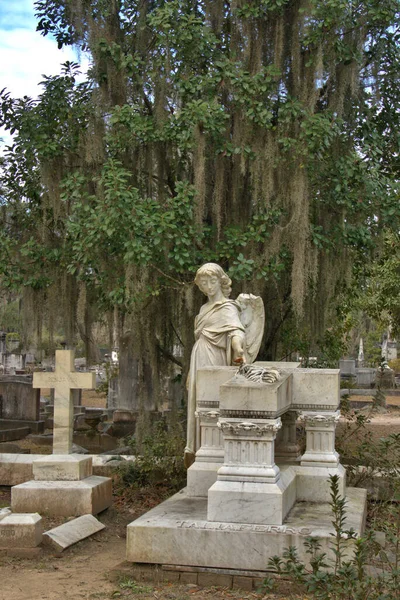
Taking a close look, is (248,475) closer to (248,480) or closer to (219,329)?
(248,480)

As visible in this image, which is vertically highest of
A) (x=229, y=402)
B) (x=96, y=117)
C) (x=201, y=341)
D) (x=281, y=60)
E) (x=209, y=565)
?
(x=281, y=60)

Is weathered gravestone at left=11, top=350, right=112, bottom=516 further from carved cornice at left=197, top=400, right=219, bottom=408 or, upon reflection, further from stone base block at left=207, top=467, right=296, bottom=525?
stone base block at left=207, top=467, right=296, bottom=525

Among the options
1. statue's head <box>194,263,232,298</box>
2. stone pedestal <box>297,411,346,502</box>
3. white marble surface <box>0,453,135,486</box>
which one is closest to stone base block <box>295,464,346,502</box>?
stone pedestal <box>297,411,346,502</box>

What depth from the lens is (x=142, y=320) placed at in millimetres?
11016

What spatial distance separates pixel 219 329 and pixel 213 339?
0.13 metres

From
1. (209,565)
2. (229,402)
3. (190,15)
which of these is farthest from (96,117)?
(209,565)

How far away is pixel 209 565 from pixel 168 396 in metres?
10.1

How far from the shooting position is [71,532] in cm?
685

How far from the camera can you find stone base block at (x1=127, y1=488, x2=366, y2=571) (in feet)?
18.3

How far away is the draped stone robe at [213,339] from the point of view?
7785mm

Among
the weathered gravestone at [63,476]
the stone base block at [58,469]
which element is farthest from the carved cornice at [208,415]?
the stone base block at [58,469]

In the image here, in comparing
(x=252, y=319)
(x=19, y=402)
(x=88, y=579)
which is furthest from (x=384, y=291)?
(x=88, y=579)

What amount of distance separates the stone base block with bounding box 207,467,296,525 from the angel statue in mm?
1849

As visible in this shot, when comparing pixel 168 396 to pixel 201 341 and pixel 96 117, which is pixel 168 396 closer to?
pixel 96 117
